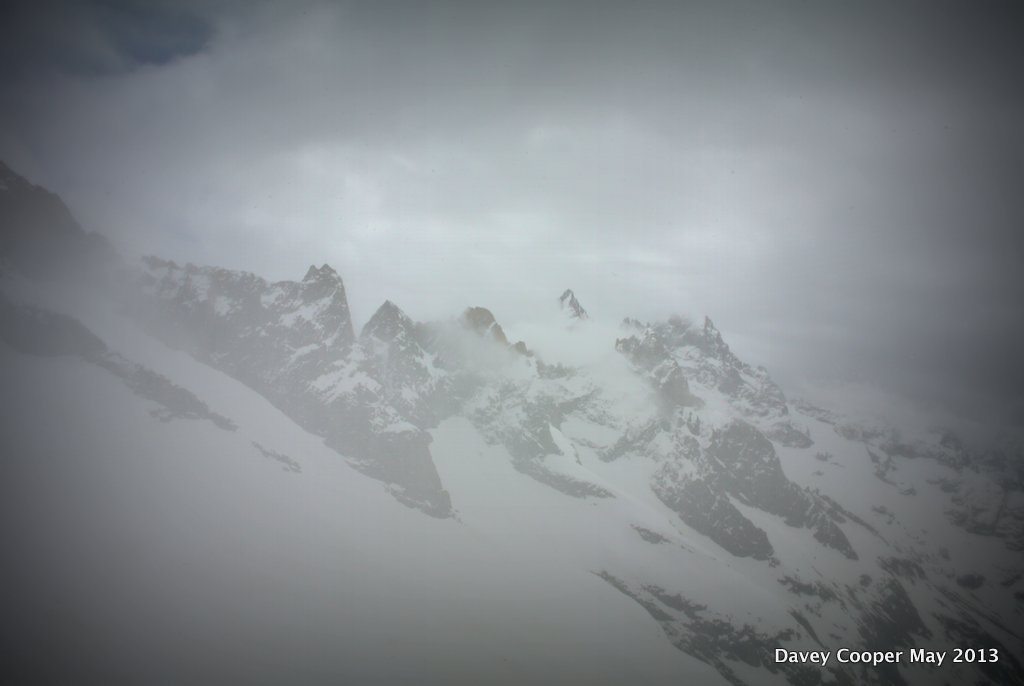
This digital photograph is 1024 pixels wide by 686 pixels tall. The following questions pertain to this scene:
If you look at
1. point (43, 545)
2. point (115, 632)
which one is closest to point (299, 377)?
point (43, 545)

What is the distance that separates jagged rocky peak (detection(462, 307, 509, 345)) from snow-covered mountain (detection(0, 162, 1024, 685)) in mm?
763

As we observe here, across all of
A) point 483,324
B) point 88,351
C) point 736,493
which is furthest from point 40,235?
point 736,493

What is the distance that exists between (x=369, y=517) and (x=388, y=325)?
5579 centimetres

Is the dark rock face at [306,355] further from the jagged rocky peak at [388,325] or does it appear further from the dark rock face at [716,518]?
the dark rock face at [716,518]

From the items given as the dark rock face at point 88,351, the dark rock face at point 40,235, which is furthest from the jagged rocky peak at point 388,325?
the dark rock face at point 40,235

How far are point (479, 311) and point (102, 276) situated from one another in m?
92.7

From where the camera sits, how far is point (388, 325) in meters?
122

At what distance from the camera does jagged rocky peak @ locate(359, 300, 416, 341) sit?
12050 centimetres

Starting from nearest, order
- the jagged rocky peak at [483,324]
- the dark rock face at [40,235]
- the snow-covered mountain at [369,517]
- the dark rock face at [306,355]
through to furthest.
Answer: the snow-covered mountain at [369,517] < the dark rock face at [40,235] < the dark rock face at [306,355] < the jagged rocky peak at [483,324]

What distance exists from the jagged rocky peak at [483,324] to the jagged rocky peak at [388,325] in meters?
23.1

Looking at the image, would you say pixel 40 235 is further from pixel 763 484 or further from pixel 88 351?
→ pixel 763 484

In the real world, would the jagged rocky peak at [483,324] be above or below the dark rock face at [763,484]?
above

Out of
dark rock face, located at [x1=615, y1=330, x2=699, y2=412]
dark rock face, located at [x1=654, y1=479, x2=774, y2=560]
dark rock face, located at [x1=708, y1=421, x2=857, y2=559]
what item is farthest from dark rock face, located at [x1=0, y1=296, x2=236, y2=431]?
dark rock face, located at [x1=708, y1=421, x2=857, y2=559]

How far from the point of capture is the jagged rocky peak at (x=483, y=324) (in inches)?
5655
